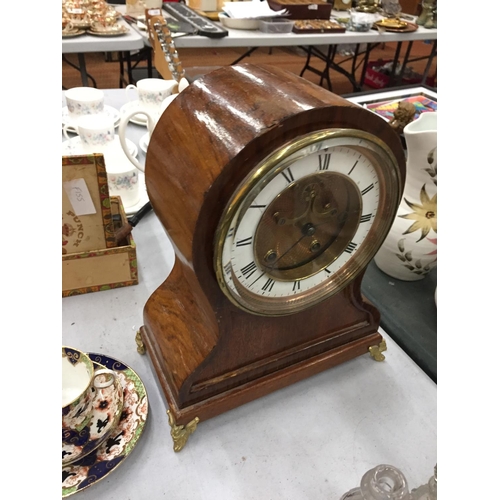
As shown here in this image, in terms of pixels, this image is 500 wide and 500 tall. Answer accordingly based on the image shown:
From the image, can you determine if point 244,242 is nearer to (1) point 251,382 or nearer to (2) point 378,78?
(1) point 251,382

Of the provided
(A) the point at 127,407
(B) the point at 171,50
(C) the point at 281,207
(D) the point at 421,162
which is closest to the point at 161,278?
(A) the point at 127,407

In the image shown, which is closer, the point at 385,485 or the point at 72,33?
the point at 385,485

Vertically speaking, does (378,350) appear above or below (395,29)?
below

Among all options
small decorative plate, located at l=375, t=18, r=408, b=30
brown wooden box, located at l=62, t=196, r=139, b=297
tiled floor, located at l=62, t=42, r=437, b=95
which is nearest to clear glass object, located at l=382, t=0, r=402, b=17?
small decorative plate, located at l=375, t=18, r=408, b=30

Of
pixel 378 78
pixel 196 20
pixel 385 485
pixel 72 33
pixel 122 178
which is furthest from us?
pixel 378 78

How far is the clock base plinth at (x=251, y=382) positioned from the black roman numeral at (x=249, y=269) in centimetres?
21

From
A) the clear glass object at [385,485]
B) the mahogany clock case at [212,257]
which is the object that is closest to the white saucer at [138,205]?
the mahogany clock case at [212,257]

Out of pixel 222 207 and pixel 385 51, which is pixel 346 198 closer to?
pixel 222 207

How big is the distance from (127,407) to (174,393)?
0.25ft

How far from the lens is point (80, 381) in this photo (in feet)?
→ 2.07

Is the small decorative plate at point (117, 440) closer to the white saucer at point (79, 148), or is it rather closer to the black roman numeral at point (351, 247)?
the black roman numeral at point (351, 247)

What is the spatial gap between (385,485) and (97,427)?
38 centimetres

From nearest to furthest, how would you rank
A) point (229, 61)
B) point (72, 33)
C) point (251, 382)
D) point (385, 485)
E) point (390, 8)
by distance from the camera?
point (385, 485)
point (251, 382)
point (72, 33)
point (390, 8)
point (229, 61)

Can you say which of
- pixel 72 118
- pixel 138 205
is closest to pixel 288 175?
pixel 138 205
